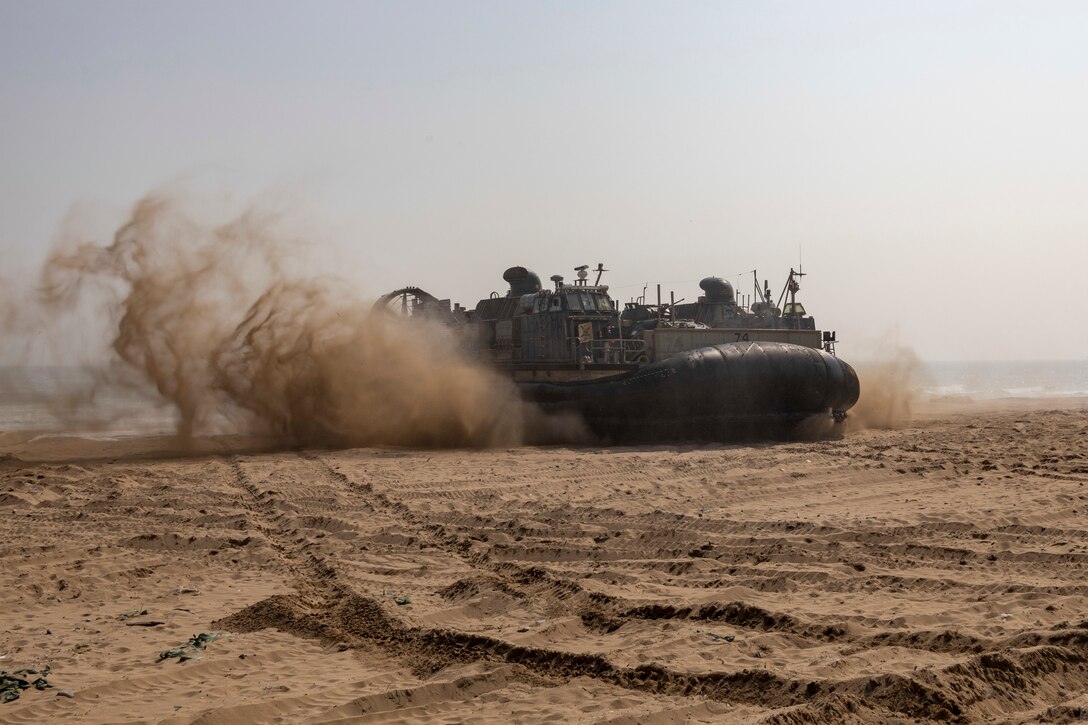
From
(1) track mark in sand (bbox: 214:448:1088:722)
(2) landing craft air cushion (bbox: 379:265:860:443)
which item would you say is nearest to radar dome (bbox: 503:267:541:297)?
(2) landing craft air cushion (bbox: 379:265:860:443)

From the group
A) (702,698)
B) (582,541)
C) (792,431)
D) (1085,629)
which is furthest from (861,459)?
(702,698)

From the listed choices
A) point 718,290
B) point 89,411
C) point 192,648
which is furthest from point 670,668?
point 718,290

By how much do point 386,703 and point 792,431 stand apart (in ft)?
36.1

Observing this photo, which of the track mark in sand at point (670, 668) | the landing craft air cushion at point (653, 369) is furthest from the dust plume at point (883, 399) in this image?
the track mark in sand at point (670, 668)

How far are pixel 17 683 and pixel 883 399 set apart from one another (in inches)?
616

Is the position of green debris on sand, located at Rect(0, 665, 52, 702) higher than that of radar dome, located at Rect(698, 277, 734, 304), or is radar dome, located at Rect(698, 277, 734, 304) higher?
radar dome, located at Rect(698, 277, 734, 304)

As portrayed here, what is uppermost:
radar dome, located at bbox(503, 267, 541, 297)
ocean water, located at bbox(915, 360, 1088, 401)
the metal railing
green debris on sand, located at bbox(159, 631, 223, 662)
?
radar dome, located at bbox(503, 267, 541, 297)

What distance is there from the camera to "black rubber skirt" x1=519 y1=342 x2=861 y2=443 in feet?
43.8

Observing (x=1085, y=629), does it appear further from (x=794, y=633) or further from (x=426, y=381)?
(x=426, y=381)

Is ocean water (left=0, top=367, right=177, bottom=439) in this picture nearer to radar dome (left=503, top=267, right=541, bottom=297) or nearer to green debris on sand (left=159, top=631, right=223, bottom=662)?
radar dome (left=503, top=267, right=541, bottom=297)

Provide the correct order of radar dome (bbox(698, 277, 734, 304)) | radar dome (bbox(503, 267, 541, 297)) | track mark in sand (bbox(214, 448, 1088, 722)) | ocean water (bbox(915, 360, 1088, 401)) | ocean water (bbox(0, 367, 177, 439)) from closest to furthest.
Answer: track mark in sand (bbox(214, 448, 1088, 722))
ocean water (bbox(0, 367, 177, 439))
radar dome (bbox(503, 267, 541, 297))
radar dome (bbox(698, 277, 734, 304))
ocean water (bbox(915, 360, 1088, 401))

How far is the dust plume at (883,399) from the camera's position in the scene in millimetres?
16719

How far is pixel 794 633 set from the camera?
4.31m

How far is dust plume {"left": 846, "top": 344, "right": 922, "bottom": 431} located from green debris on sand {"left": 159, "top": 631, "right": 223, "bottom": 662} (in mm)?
12659
